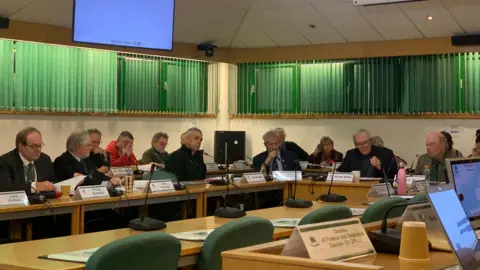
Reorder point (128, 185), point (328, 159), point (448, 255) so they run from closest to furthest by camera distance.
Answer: point (448, 255), point (128, 185), point (328, 159)

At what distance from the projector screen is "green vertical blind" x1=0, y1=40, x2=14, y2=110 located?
4.43 ft

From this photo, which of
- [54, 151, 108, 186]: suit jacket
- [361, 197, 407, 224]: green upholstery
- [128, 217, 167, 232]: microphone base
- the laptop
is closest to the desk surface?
[128, 217, 167, 232]: microphone base

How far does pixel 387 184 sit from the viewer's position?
249 inches

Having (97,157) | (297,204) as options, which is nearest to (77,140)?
(97,157)

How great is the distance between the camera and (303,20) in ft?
32.2

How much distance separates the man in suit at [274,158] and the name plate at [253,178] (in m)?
0.87

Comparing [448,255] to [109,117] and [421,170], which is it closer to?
[421,170]

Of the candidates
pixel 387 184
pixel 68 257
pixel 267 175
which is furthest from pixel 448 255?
pixel 267 175

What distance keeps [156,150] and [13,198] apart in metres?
4.61

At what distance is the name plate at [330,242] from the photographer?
2301 millimetres

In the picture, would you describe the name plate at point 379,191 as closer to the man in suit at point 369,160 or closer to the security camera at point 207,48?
the man in suit at point 369,160

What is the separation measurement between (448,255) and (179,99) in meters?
7.96

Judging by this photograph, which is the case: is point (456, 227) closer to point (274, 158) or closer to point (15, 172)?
point (15, 172)

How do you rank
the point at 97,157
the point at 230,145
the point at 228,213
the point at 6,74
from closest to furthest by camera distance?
the point at 228,213 < the point at 97,157 < the point at 6,74 < the point at 230,145
